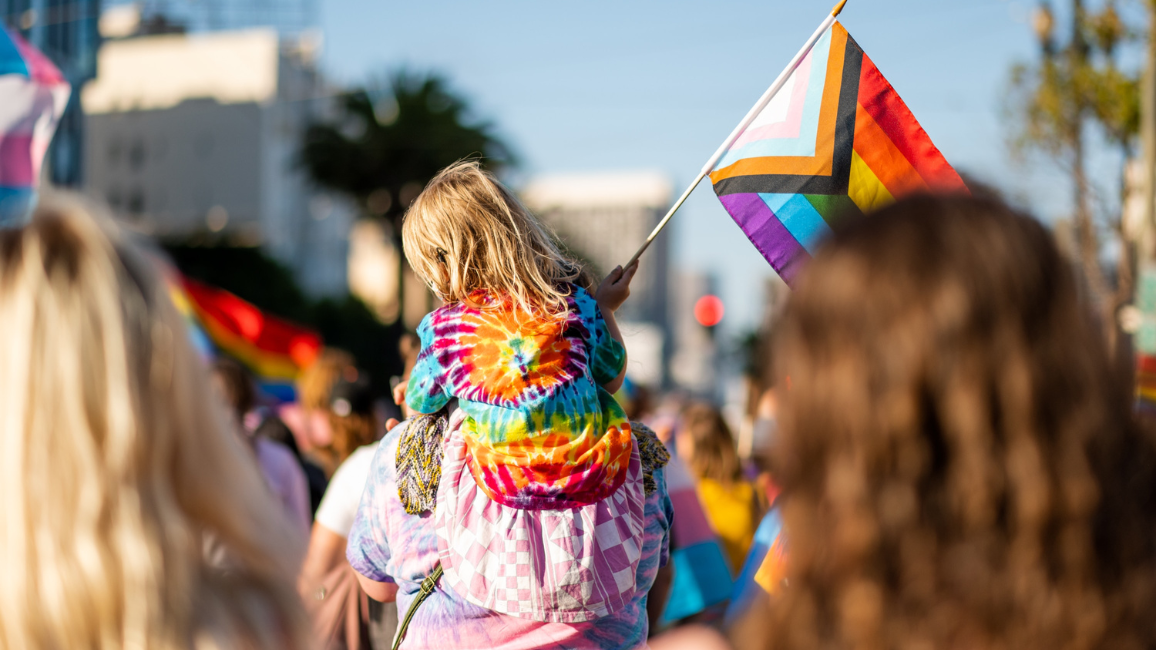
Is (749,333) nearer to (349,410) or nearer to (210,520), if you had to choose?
(349,410)

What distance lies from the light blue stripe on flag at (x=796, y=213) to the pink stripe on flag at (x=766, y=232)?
0.02m

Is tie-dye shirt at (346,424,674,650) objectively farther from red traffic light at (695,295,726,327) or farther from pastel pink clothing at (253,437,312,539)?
red traffic light at (695,295,726,327)

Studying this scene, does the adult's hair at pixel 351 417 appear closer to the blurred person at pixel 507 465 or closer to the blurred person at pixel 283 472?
the blurred person at pixel 283 472

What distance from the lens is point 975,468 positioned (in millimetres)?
1149

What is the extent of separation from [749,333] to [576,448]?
37.0 m

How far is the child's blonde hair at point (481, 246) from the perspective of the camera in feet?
7.64

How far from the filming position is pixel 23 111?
15.3 feet

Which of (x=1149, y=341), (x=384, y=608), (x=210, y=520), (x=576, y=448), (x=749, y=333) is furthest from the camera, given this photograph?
(x=749, y=333)

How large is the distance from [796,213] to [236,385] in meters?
2.95

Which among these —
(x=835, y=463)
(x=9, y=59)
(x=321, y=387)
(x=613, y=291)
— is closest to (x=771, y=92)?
(x=613, y=291)

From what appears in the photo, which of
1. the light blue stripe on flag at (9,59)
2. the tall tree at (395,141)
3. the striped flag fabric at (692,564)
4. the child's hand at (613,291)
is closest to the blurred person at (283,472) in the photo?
the striped flag fabric at (692,564)

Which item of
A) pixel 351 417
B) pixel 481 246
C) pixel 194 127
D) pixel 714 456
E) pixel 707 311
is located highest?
pixel 194 127

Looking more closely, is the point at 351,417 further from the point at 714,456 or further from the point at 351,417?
the point at 714,456

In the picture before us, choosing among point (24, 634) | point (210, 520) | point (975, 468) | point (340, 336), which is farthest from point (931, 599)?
point (340, 336)
